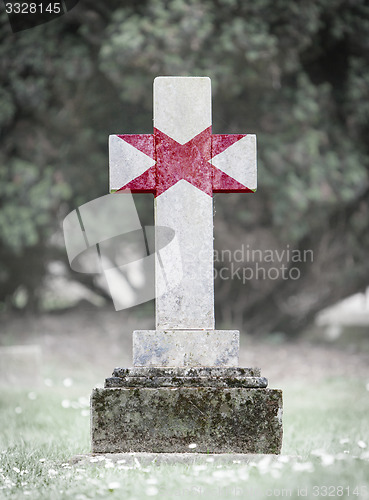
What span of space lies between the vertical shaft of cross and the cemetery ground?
0.84 m

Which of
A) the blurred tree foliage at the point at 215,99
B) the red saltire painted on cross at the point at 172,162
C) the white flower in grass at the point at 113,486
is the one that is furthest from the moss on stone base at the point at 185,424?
the blurred tree foliage at the point at 215,99

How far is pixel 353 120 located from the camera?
9.02 meters

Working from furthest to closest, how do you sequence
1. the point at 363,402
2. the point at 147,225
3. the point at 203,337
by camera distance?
the point at 147,225 < the point at 363,402 < the point at 203,337

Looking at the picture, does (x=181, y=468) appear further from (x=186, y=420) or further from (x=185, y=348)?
(x=185, y=348)

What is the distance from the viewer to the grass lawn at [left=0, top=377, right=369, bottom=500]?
101 inches

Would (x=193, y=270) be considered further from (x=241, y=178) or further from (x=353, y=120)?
(x=353, y=120)

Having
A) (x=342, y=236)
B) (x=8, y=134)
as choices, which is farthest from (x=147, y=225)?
(x=342, y=236)

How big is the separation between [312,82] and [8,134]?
15.3ft

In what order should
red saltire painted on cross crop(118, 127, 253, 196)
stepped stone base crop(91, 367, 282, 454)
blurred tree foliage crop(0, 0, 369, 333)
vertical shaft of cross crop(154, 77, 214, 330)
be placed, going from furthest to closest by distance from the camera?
blurred tree foliage crop(0, 0, 369, 333), red saltire painted on cross crop(118, 127, 253, 196), vertical shaft of cross crop(154, 77, 214, 330), stepped stone base crop(91, 367, 282, 454)

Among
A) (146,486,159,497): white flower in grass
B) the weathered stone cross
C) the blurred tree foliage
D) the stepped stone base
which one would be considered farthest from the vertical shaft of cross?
the blurred tree foliage

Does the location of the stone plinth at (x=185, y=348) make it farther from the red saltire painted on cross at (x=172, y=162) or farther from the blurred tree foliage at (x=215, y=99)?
the blurred tree foliage at (x=215, y=99)

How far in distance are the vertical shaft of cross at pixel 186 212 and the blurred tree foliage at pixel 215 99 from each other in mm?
4281

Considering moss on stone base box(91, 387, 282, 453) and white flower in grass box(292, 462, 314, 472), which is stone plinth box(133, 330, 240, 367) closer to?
moss on stone base box(91, 387, 282, 453)

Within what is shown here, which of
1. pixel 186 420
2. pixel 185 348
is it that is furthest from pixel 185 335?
pixel 186 420
